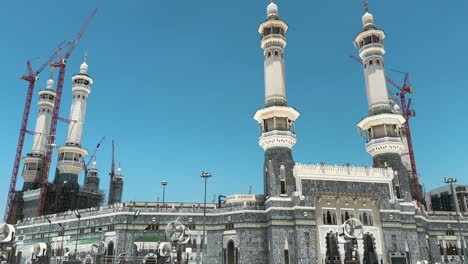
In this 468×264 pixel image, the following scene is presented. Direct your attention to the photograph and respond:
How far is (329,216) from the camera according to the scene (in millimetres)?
54875

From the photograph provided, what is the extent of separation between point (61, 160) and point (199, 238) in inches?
1752

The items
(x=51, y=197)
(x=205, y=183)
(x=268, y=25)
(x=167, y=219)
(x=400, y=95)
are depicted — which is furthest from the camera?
(x=400, y=95)

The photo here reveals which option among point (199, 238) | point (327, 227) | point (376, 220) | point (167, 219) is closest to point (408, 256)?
point (376, 220)

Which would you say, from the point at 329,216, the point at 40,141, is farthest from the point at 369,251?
the point at 40,141

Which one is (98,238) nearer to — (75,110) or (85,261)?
(85,261)

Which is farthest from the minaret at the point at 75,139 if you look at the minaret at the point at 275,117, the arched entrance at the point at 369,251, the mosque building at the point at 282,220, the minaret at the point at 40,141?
the arched entrance at the point at 369,251

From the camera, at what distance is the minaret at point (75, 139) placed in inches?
3457

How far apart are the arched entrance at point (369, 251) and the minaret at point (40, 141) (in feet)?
232

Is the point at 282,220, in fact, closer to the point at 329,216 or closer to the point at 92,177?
the point at 329,216

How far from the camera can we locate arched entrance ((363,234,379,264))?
53.8 m

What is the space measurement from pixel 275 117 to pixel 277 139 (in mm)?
3525

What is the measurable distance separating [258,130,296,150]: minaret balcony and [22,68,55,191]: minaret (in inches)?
2302

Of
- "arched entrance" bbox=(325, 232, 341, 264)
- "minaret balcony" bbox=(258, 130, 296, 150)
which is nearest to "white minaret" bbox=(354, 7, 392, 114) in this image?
"minaret balcony" bbox=(258, 130, 296, 150)

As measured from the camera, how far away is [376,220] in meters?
55.7
